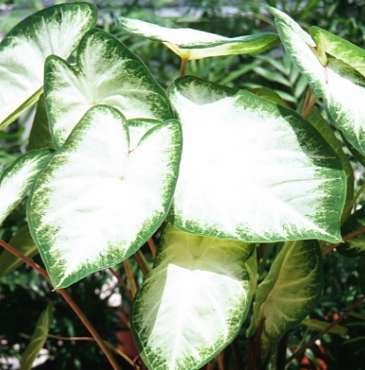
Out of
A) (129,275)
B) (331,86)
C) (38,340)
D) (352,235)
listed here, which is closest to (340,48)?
(331,86)

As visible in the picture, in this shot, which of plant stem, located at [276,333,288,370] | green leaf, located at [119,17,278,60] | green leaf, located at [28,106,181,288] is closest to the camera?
green leaf, located at [28,106,181,288]

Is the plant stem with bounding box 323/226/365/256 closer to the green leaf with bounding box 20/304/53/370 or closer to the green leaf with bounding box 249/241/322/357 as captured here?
the green leaf with bounding box 249/241/322/357

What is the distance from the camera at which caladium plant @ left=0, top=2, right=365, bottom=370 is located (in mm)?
582

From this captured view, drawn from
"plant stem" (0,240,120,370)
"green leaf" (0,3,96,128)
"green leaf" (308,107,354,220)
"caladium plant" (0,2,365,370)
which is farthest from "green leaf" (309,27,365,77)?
"plant stem" (0,240,120,370)

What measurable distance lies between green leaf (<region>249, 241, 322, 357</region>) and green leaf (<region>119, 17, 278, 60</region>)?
19cm


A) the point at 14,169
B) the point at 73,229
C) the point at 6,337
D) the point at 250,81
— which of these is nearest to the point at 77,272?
the point at 73,229

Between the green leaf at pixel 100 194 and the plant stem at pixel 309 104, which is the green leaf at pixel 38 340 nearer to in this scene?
the green leaf at pixel 100 194

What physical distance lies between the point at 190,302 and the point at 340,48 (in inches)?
11.0

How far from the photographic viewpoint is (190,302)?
24.2 inches

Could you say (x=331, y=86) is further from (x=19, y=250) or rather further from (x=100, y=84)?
(x=19, y=250)

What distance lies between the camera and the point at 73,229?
22.6 inches

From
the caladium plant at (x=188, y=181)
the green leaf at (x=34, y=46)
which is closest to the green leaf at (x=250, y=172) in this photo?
the caladium plant at (x=188, y=181)

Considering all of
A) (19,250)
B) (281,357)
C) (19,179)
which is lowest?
(281,357)

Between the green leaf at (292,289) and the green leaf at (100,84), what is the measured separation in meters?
0.18
